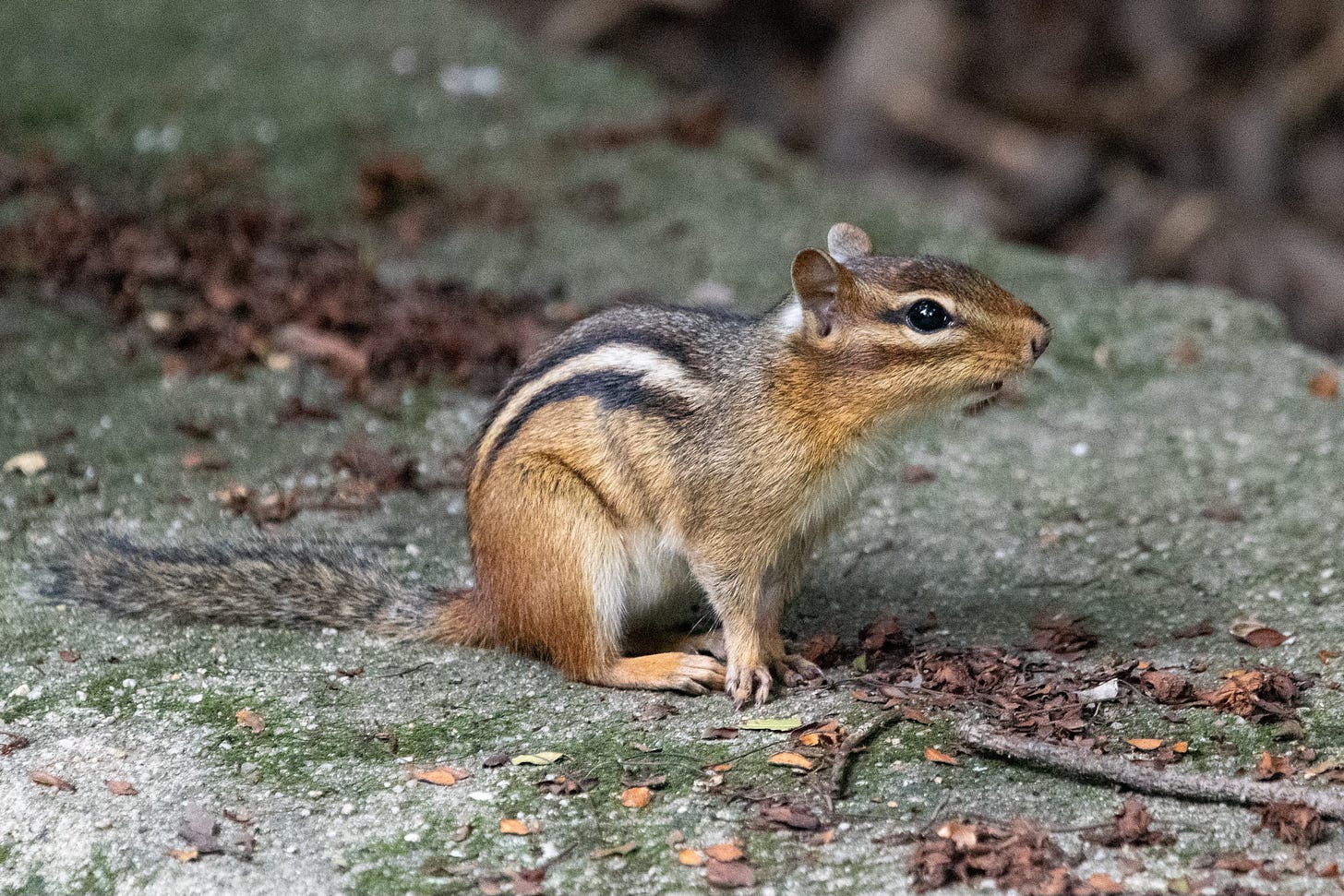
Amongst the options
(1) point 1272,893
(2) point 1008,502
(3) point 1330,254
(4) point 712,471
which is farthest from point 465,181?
(1) point 1272,893

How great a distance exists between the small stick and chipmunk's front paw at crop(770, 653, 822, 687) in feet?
2.21

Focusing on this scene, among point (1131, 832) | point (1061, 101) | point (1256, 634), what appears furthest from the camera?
point (1061, 101)

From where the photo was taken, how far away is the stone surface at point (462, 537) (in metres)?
3.69

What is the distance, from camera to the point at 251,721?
13.9ft

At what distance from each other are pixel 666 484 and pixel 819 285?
0.75 metres

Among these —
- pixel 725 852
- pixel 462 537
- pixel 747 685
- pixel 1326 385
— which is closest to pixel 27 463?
pixel 462 537

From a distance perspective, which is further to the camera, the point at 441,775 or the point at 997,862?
the point at 441,775

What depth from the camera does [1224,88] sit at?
1184 cm

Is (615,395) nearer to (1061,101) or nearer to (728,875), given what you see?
(728,875)

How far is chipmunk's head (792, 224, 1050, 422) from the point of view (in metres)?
4.16

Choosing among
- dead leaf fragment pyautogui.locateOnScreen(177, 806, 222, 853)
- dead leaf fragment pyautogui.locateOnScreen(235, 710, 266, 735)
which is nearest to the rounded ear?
dead leaf fragment pyautogui.locateOnScreen(235, 710, 266, 735)

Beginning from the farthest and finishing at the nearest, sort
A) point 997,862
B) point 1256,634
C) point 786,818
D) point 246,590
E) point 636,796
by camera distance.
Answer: point 246,590 → point 1256,634 → point 636,796 → point 786,818 → point 997,862

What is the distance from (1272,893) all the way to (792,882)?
1.07 meters

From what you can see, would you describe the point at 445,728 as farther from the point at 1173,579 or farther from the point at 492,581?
the point at 1173,579
